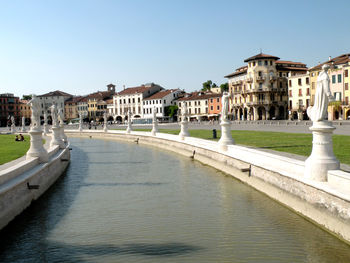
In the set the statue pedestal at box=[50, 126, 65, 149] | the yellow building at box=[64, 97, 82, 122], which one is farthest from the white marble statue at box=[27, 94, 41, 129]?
the yellow building at box=[64, 97, 82, 122]

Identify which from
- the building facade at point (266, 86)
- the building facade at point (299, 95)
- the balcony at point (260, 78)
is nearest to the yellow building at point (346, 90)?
the building facade at point (299, 95)

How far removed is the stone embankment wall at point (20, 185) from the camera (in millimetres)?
9195

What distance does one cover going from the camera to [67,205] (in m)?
11.8

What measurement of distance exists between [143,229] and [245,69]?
3152 inches

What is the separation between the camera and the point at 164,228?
9.01 m

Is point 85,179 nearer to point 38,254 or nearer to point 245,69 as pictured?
point 38,254

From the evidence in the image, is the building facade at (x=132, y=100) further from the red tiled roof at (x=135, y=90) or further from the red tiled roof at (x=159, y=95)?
the red tiled roof at (x=159, y=95)

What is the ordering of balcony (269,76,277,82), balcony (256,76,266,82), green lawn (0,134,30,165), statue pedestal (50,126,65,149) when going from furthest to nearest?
1. balcony (269,76,277,82)
2. balcony (256,76,266,82)
3. statue pedestal (50,126,65,149)
4. green lawn (0,134,30,165)

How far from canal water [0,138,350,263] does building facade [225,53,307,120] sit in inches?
2723

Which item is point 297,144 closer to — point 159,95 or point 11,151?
point 11,151

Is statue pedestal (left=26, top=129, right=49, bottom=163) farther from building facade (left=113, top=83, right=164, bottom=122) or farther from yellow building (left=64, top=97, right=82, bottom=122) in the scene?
yellow building (left=64, top=97, right=82, bottom=122)

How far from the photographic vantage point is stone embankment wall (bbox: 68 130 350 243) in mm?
7582

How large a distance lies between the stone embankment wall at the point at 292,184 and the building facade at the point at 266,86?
64062 millimetres

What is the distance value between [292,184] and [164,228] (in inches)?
146
